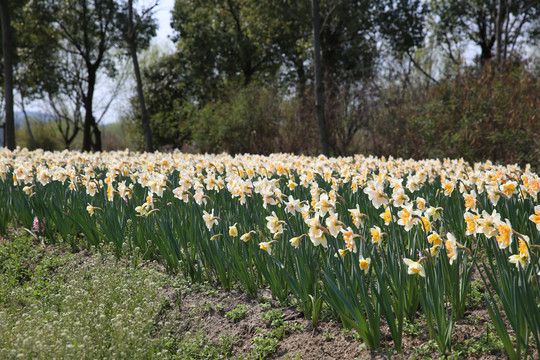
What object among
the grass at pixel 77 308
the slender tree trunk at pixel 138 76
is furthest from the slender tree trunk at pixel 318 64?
the grass at pixel 77 308

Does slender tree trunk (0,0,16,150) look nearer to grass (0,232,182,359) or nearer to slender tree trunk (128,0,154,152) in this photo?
slender tree trunk (128,0,154,152)

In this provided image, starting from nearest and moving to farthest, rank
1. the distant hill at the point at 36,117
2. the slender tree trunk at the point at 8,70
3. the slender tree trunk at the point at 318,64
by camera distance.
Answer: the slender tree trunk at the point at 318,64 < the slender tree trunk at the point at 8,70 < the distant hill at the point at 36,117

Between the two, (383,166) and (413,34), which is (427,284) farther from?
(413,34)

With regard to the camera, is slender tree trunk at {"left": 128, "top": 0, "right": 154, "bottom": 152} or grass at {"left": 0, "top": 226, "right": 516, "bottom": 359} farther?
slender tree trunk at {"left": 128, "top": 0, "right": 154, "bottom": 152}

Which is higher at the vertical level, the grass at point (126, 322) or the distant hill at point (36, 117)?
the distant hill at point (36, 117)

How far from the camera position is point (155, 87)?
2167 centimetres

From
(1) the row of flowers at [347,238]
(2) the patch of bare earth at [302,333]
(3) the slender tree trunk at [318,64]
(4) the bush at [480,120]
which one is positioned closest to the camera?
(1) the row of flowers at [347,238]

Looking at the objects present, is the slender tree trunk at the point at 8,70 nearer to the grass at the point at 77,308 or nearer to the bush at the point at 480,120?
the grass at the point at 77,308

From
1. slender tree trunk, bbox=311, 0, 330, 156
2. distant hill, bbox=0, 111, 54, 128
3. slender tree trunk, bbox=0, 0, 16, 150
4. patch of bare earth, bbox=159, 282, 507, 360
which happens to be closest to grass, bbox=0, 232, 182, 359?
patch of bare earth, bbox=159, 282, 507, 360

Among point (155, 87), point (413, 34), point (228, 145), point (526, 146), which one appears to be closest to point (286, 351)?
point (526, 146)

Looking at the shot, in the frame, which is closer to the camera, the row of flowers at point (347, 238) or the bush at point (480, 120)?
the row of flowers at point (347, 238)

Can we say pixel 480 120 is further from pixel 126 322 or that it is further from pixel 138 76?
pixel 138 76

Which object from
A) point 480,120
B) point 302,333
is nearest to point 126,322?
point 302,333


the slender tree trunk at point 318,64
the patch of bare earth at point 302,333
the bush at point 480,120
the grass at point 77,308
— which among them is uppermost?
the slender tree trunk at point 318,64
